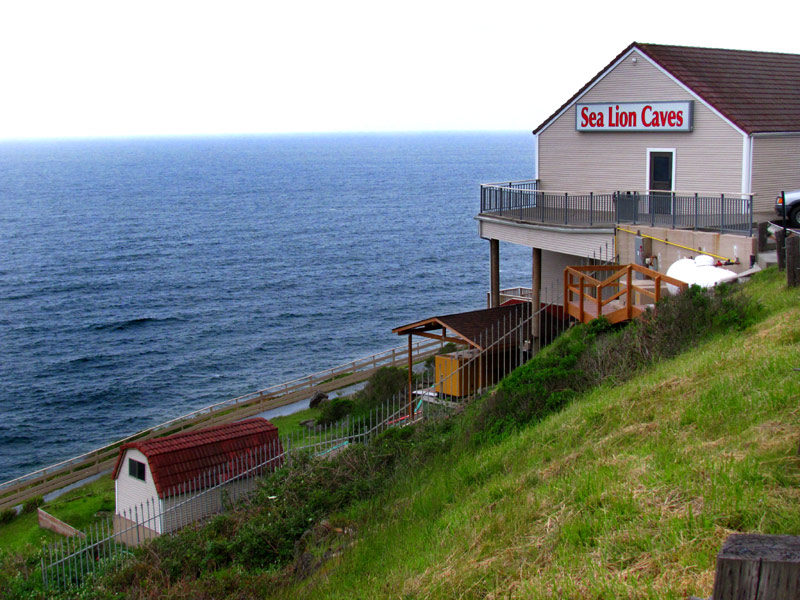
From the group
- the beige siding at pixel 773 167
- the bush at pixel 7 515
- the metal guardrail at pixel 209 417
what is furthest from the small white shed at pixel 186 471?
the beige siding at pixel 773 167

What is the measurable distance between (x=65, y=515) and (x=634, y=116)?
69.3 feet

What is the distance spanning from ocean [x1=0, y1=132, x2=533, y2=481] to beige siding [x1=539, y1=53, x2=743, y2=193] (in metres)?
21.5

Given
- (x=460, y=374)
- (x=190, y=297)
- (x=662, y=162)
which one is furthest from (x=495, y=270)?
(x=190, y=297)

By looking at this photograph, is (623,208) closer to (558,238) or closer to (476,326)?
(558,238)

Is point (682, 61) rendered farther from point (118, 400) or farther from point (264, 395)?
point (118, 400)

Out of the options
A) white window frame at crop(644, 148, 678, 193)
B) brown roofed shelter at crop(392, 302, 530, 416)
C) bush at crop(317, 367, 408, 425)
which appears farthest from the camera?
bush at crop(317, 367, 408, 425)

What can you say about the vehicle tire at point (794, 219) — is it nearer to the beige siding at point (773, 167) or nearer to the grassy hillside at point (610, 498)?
the beige siding at point (773, 167)

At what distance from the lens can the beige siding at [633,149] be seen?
2336cm

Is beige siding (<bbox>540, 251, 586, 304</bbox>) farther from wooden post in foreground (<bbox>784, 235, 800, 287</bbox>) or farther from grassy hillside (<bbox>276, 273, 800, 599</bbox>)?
grassy hillside (<bbox>276, 273, 800, 599</bbox>)

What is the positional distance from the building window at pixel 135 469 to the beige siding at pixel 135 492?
0.09 meters

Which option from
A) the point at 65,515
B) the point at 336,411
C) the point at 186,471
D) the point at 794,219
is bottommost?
the point at 65,515

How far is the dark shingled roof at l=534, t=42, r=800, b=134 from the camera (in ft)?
76.5

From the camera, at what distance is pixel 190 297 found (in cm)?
6375

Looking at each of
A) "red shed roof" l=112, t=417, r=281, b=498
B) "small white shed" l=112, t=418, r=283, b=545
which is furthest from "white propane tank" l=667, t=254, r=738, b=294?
"red shed roof" l=112, t=417, r=281, b=498
